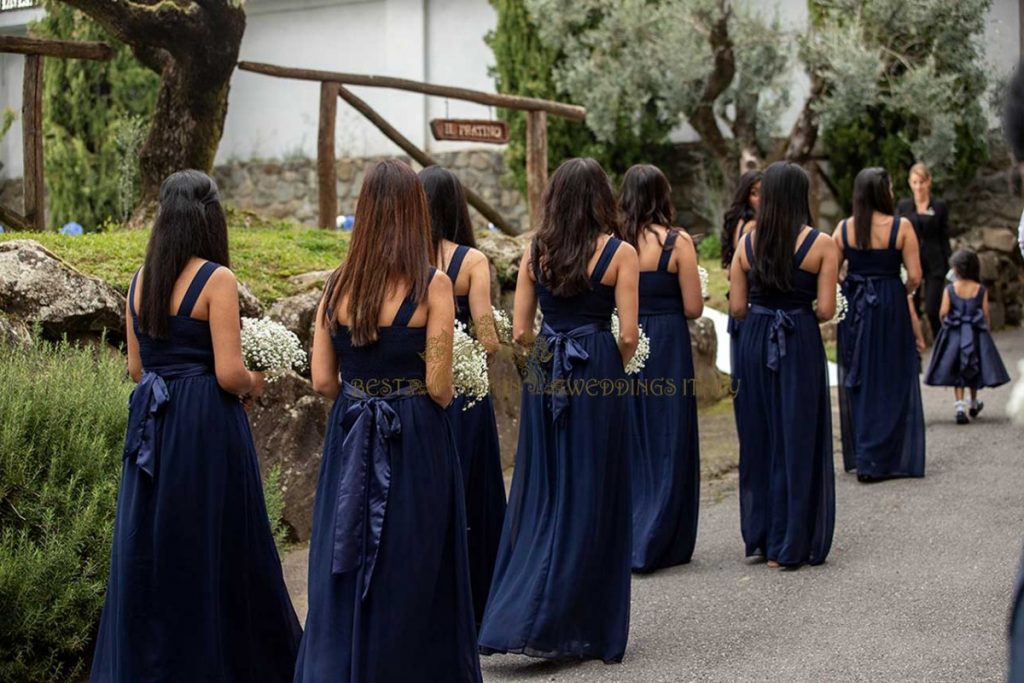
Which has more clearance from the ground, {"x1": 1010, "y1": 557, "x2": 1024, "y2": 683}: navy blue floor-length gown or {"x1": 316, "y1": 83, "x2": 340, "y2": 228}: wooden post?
{"x1": 316, "y1": 83, "x2": 340, "y2": 228}: wooden post

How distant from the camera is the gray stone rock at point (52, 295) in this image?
8.02 metres

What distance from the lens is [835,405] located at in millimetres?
14281

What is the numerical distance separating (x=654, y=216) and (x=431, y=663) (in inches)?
150

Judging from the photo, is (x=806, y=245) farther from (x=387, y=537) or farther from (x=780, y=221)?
(x=387, y=537)

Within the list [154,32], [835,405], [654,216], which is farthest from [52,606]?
[835,405]

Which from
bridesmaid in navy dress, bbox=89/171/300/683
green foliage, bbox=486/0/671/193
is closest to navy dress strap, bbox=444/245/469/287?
bridesmaid in navy dress, bbox=89/171/300/683

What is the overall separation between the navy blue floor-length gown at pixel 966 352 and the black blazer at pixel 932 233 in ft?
8.52

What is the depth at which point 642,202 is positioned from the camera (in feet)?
27.3

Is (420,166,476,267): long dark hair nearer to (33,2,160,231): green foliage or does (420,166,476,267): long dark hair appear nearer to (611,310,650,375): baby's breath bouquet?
(611,310,650,375): baby's breath bouquet

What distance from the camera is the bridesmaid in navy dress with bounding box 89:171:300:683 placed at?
557cm

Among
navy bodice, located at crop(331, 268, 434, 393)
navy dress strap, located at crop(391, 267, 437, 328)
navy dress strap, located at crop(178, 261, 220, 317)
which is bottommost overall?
navy bodice, located at crop(331, 268, 434, 393)

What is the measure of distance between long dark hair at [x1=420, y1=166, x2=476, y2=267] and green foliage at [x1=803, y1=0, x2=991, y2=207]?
12.6 metres

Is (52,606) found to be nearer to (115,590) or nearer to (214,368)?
(115,590)

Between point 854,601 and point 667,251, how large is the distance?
226cm
